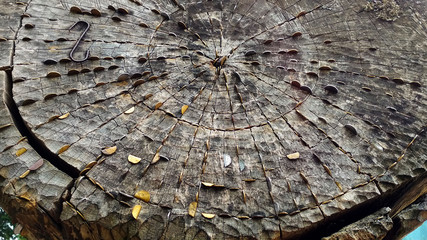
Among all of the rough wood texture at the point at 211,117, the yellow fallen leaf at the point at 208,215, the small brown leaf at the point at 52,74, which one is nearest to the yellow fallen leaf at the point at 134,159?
the rough wood texture at the point at 211,117

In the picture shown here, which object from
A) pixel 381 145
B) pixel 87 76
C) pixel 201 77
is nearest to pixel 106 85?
pixel 87 76

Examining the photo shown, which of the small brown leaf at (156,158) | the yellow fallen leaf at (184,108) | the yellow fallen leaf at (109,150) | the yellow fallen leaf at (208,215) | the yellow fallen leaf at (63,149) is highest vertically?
→ the yellow fallen leaf at (184,108)

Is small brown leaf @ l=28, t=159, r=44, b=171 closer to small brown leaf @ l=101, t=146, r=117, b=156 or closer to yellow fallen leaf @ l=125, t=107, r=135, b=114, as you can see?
small brown leaf @ l=101, t=146, r=117, b=156

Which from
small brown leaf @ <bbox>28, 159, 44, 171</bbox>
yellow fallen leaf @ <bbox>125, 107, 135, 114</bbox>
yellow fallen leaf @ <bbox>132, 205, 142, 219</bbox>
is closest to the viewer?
yellow fallen leaf @ <bbox>132, 205, 142, 219</bbox>

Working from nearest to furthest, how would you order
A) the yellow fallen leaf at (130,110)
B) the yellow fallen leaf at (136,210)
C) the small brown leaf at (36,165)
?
the yellow fallen leaf at (136,210) < the small brown leaf at (36,165) < the yellow fallen leaf at (130,110)

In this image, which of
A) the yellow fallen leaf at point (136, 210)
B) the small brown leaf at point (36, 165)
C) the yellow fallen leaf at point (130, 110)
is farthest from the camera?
the yellow fallen leaf at point (130, 110)

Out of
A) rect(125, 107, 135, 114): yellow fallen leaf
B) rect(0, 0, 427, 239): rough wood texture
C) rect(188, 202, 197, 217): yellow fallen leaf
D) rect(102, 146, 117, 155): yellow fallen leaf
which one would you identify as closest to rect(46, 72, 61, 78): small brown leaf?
rect(0, 0, 427, 239): rough wood texture

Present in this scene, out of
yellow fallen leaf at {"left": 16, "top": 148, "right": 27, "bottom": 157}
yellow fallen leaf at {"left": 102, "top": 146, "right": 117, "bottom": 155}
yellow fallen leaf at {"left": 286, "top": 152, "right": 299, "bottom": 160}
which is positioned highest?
yellow fallen leaf at {"left": 286, "top": 152, "right": 299, "bottom": 160}

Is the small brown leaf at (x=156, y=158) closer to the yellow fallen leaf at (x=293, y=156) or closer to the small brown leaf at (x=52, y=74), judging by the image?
the yellow fallen leaf at (x=293, y=156)
